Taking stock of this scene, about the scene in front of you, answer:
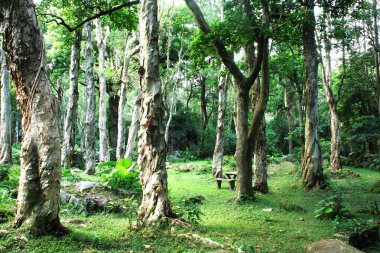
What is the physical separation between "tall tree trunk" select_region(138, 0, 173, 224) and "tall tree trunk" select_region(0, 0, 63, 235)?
157 cm

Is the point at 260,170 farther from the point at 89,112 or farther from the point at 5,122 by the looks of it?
the point at 5,122

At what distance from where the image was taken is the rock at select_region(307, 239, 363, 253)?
4.46 meters

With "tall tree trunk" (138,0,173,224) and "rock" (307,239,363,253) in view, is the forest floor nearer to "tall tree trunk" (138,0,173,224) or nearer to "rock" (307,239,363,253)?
"rock" (307,239,363,253)

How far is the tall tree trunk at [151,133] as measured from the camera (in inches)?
216

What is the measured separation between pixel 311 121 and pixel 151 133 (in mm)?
8354

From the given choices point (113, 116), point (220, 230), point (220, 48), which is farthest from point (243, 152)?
point (113, 116)

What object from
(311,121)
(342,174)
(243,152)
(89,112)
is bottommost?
(342,174)

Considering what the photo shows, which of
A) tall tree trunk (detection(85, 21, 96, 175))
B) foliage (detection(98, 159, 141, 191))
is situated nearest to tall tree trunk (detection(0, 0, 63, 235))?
foliage (detection(98, 159, 141, 191))

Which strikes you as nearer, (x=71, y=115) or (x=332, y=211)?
(x=332, y=211)

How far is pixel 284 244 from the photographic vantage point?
17.4ft

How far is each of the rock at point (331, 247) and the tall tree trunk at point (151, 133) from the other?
7.96ft

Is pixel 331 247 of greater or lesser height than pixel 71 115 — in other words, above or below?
below

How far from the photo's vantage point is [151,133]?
18.6ft

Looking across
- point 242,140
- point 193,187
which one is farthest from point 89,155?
Answer: point 242,140
